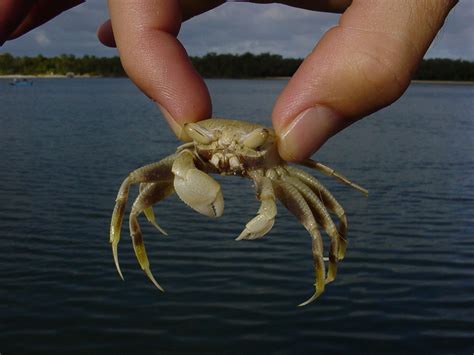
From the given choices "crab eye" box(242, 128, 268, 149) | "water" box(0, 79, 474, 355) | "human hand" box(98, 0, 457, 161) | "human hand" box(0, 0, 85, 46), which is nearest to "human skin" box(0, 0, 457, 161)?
"human hand" box(98, 0, 457, 161)

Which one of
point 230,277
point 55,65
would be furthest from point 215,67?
point 230,277

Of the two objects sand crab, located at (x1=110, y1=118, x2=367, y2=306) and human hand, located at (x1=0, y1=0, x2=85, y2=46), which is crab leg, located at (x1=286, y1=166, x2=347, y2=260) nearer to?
sand crab, located at (x1=110, y1=118, x2=367, y2=306)

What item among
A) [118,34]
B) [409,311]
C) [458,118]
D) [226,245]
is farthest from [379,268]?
[458,118]

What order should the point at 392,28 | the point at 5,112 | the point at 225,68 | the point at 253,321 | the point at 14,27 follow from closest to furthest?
the point at 392,28 < the point at 14,27 < the point at 253,321 < the point at 5,112 < the point at 225,68

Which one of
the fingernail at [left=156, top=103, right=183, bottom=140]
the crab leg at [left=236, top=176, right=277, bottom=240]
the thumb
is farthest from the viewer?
the crab leg at [left=236, top=176, right=277, bottom=240]

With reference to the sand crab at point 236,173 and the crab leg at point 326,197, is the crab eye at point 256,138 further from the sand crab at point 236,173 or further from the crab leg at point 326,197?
the crab leg at point 326,197

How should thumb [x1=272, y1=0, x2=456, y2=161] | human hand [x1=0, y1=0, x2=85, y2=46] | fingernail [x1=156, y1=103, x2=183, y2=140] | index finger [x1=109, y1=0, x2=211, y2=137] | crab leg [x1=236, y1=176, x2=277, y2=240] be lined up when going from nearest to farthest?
thumb [x1=272, y1=0, x2=456, y2=161] < index finger [x1=109, y1=0, x2=211, y2=137] < fingernail [x1=156, y1=103, x2=183, y2=140] < crab leg [x1=236, y1=176, x2=277, y2=240] < human hand [x1=0, y1=0, x2=85, y2=46]

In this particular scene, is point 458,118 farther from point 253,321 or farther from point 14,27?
point 14,27
